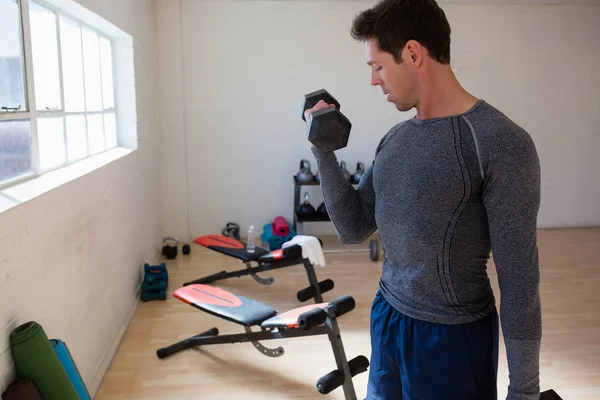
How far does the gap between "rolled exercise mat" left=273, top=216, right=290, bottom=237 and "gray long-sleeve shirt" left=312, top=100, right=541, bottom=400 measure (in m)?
3.22

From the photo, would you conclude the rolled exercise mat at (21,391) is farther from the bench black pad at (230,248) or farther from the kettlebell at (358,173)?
the kettlebell at (358,173)

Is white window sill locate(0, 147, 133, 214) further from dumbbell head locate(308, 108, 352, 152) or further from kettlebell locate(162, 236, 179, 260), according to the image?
kettlebell locate(162, 236, 179, 260)

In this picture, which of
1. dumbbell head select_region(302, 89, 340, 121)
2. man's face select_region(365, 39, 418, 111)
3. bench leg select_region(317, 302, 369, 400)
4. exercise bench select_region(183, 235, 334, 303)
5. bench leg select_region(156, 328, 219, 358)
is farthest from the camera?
exercise bench select_region(183, 235, 334, 303)

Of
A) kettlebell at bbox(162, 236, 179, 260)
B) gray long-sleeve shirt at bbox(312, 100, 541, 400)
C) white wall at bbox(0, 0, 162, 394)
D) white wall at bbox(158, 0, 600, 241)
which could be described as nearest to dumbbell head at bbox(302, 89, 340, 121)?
gray long-sleeve shirt at bbox(312, 100, 541, 400)

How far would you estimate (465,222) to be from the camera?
3.36 ft

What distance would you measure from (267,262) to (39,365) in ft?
6.59

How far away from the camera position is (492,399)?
44.4 inches

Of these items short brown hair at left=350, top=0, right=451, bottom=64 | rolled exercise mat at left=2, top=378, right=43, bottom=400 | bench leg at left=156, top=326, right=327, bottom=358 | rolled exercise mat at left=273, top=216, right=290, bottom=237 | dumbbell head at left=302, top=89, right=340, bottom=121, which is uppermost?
short brown hair at left=350, top=0, right=451, bottom=64

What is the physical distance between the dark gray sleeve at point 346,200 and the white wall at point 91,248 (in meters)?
1.00

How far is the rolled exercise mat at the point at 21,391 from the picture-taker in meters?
1.46

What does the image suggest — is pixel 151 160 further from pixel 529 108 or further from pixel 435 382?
pixel 529 108

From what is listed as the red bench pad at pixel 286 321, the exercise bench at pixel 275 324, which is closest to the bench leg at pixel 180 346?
the exercise bench at pixel 275 324

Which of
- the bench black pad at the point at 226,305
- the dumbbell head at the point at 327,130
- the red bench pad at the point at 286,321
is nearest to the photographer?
the dumbbell head at the point at 327,130

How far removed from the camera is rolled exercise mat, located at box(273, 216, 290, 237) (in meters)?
4.41
